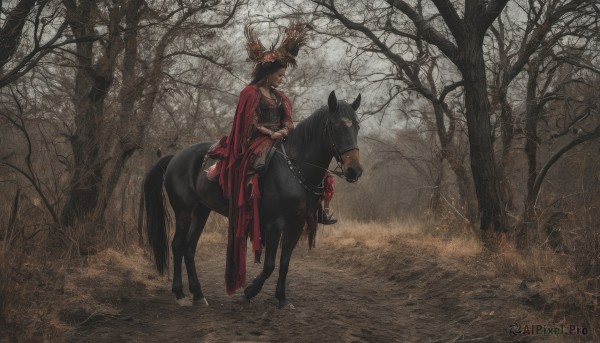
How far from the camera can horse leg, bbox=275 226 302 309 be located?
636 cm

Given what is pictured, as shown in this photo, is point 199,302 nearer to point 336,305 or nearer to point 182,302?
point 182,302

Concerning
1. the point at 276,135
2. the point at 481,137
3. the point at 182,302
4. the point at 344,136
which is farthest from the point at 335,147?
the point at 481,137

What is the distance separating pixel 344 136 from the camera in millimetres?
6020

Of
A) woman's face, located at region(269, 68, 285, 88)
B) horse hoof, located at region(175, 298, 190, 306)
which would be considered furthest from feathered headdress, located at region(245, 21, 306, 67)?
horse hoof, located at region(175, 298, 190, 306)

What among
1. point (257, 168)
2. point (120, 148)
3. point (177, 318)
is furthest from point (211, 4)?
point (177, 318)

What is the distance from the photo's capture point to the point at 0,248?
4.75 metres

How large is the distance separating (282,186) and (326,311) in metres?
1.45

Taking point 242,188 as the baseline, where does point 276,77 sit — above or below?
above

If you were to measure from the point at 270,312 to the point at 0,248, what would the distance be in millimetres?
2714

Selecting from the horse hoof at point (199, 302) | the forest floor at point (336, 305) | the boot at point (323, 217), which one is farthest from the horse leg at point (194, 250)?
the boot at point (323, 217)

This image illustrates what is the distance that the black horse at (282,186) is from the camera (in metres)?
6.11

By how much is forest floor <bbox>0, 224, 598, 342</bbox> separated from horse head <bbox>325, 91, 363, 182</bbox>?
1546 millimetres

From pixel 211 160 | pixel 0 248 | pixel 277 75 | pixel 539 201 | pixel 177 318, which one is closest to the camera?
pixel 0 248

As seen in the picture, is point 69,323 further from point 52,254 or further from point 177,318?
point 52,254
